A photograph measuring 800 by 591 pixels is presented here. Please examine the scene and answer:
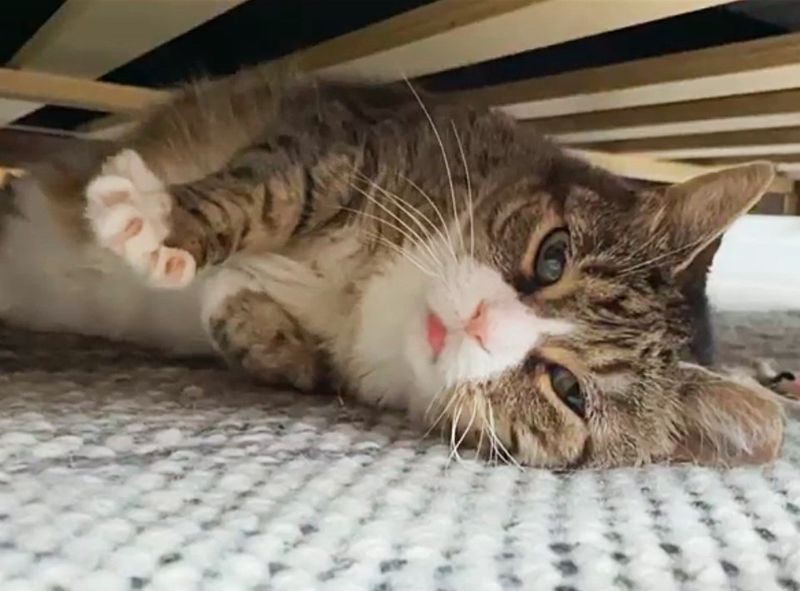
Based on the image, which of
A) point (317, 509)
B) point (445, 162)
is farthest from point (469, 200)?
point (317, 509)

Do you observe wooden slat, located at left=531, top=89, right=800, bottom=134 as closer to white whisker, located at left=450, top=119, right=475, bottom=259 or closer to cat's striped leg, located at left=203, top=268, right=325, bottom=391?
white whisker, located at left=450, top=119, right=475, bottom=259

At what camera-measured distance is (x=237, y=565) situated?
542 mm

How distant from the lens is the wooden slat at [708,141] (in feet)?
5.90

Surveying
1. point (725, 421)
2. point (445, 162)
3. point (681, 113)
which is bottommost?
point (725, 421)

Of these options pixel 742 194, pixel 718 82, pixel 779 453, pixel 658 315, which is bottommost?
pixel 779 453

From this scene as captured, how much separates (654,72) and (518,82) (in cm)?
28

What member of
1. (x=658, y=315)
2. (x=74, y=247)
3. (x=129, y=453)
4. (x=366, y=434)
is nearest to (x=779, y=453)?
(x=658, y=315)

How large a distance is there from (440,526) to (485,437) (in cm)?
31

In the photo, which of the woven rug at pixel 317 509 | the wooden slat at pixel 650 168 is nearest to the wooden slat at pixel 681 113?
the wooden slat at pixel 650 168

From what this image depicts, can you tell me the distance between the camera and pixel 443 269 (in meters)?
1.00

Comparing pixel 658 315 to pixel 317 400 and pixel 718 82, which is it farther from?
pixel 718 82

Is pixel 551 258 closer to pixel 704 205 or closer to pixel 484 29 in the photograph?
pixel 704 205

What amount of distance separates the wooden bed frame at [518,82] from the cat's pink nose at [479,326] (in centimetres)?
38

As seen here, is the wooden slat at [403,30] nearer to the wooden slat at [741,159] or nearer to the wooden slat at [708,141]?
the wooden slat at [708,141]
